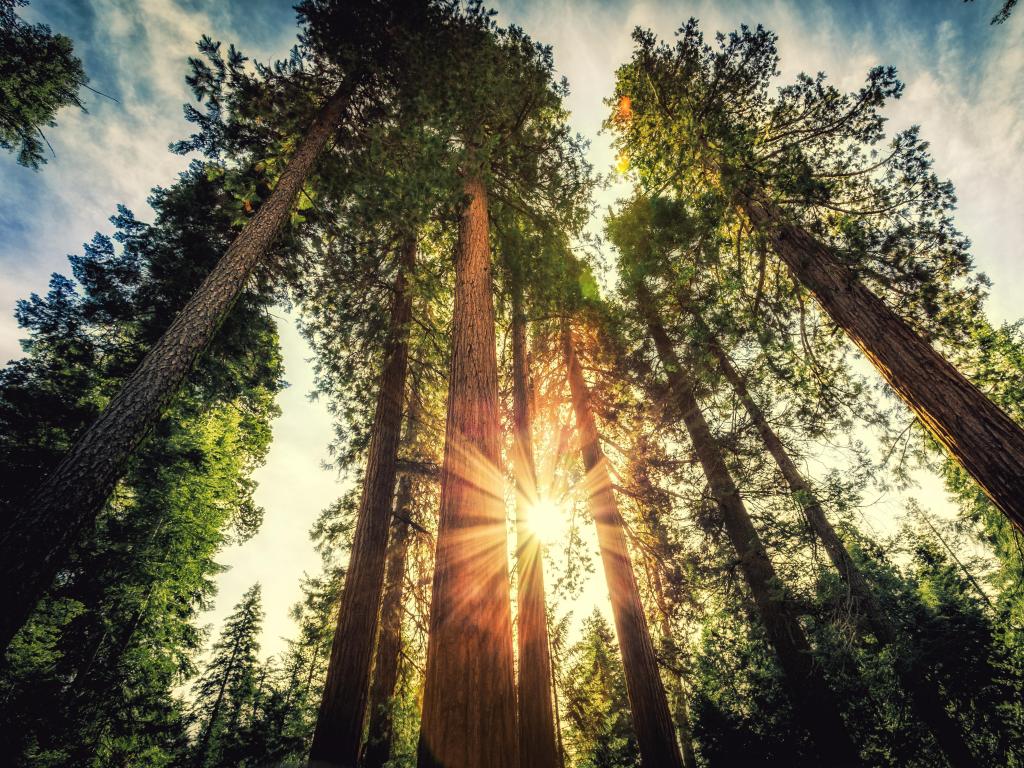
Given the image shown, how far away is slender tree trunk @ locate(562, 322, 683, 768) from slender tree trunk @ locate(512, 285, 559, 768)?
4.03ft

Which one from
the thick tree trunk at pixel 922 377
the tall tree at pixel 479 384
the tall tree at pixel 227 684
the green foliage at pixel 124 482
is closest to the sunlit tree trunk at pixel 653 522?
the thick tree trunk at pixel 922 377

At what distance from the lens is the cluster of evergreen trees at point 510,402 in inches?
155

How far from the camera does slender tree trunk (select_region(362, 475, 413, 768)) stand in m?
6.03

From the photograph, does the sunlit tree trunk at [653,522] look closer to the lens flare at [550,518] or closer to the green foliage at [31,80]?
the lens flare at [550,518]

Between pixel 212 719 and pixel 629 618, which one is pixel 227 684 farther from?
pixel 629 618

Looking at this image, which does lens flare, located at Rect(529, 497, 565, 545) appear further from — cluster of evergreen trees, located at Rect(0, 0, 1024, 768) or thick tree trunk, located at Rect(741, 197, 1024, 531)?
thick tree trunk, located at Rect(741, 197, 1024, 531)

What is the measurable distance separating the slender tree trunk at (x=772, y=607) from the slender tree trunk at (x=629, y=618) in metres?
1.90

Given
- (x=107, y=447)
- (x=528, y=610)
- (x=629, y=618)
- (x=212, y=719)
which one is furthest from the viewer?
(x=212, y=719)

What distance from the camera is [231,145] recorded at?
23.1ft

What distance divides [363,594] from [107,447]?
330cm

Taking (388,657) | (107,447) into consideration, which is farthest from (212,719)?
(107,447)

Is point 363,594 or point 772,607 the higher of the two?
point 363,594

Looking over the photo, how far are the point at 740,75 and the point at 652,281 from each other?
164 inches

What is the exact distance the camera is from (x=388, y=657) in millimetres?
6879
